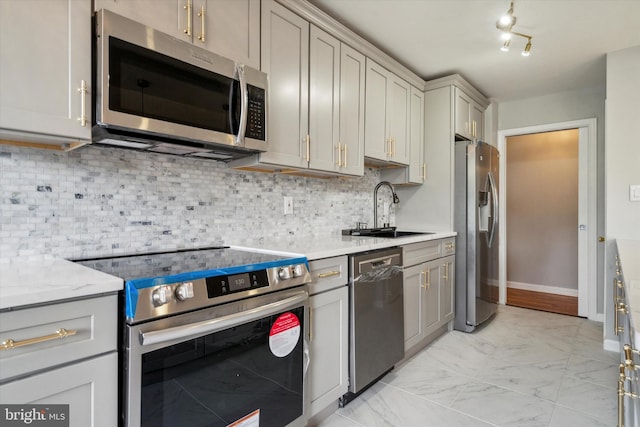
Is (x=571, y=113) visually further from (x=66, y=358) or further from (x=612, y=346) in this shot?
(x=66, y=358)

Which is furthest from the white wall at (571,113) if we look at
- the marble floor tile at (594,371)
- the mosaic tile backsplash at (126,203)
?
the mosaic tile backsplash at (126,203)

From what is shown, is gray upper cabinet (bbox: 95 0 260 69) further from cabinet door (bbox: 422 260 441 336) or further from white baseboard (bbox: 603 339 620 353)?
white baseboard (bbox: 603 339 620 353)

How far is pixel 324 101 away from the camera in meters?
2.21

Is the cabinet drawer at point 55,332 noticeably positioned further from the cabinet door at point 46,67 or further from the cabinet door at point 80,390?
the cabinet door at point 46,67

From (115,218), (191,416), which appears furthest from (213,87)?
(191,416)

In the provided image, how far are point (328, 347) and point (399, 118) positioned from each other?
2.02m

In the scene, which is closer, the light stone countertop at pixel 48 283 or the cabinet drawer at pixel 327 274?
the light stone countertop at pixel 48 283

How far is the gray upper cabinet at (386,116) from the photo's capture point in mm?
2641

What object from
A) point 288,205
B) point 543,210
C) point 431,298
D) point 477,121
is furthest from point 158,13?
point 543,210

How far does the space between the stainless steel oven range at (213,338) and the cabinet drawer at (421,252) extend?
3.61 feet

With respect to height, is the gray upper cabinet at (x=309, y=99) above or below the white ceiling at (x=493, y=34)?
below

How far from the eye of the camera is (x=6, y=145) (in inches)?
50.8

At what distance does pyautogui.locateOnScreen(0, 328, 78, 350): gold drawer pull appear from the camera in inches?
32.5

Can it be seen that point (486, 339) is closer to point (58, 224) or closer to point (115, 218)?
point (115, 218)
